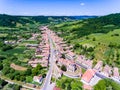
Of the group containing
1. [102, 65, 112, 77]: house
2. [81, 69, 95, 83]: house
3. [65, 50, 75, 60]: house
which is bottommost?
[65, 50, 75, 60]: house

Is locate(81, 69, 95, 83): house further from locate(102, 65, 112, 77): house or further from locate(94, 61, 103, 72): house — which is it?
locate(94, 61, 103, 72): house

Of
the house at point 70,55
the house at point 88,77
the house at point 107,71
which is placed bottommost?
the house at point 70,55

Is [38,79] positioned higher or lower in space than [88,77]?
lower

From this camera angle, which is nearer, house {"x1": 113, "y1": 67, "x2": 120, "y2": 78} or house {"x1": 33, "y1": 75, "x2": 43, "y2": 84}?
house {"x1": 33, "y1": 75, "x2": 43, "y2": 84}

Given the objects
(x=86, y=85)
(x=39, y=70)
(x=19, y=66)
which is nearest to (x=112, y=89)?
(x=86, y=85)

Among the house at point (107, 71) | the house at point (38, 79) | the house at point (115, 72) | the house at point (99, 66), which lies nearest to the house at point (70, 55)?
the house at point (99, 66)

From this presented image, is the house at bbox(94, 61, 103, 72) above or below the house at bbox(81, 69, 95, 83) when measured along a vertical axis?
below

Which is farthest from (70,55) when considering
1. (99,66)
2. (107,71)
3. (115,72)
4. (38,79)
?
(38,79)

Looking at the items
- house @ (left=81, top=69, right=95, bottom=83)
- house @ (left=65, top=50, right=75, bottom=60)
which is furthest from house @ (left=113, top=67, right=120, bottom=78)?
house @ (left=65, top=50, right=75, bottom=60)

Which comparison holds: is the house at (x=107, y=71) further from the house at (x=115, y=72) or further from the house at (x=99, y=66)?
the house at (x=99, y=66)

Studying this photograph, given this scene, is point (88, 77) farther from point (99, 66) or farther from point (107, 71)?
point (99, 66)

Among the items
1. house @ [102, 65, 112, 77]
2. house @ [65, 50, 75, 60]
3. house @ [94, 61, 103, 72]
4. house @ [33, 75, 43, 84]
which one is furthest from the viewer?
house @ [65, 50, 75, 60]
